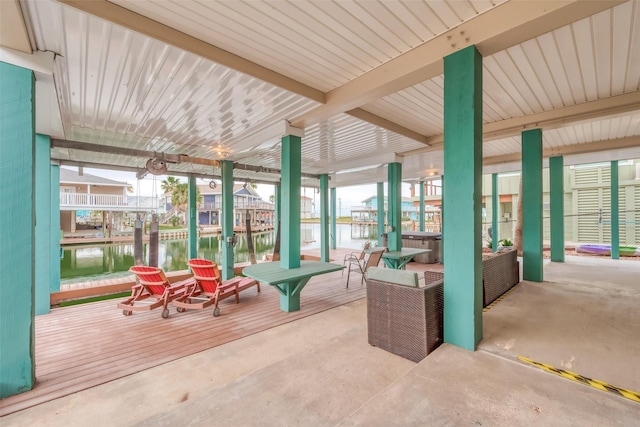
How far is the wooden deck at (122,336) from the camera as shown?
2.48 m

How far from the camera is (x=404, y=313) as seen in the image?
2.54 metres

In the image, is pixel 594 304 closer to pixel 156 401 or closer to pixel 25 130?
pixel 156 401

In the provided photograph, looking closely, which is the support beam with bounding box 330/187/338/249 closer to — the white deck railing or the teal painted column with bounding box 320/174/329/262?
the teal painted column with bounding box 320/174/329/262

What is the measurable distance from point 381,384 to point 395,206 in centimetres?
481

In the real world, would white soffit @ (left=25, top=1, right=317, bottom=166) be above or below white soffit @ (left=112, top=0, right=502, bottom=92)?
below

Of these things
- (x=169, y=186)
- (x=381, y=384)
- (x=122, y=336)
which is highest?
(x=169, y=186)

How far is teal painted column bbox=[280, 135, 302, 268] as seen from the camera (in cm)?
421

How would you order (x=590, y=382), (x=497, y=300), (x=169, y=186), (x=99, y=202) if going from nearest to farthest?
(x=590, y=382)
(x=497, y=300)
(x=99, y=202)
(x=169, y=186)

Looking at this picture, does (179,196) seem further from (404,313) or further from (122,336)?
(404,313)

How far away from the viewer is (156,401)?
2.13 metres

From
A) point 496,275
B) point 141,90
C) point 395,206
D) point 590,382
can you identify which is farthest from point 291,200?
point 590,382

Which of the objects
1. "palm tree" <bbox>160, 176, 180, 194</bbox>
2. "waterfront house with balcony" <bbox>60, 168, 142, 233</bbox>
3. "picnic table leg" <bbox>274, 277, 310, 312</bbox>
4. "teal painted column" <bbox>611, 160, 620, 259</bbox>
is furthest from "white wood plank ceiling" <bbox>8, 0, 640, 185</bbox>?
"palm tree" <bbox>160, 176, 180, 194</bbox>

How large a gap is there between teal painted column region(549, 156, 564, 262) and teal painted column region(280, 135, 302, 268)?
700cm

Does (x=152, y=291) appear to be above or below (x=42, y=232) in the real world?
below
